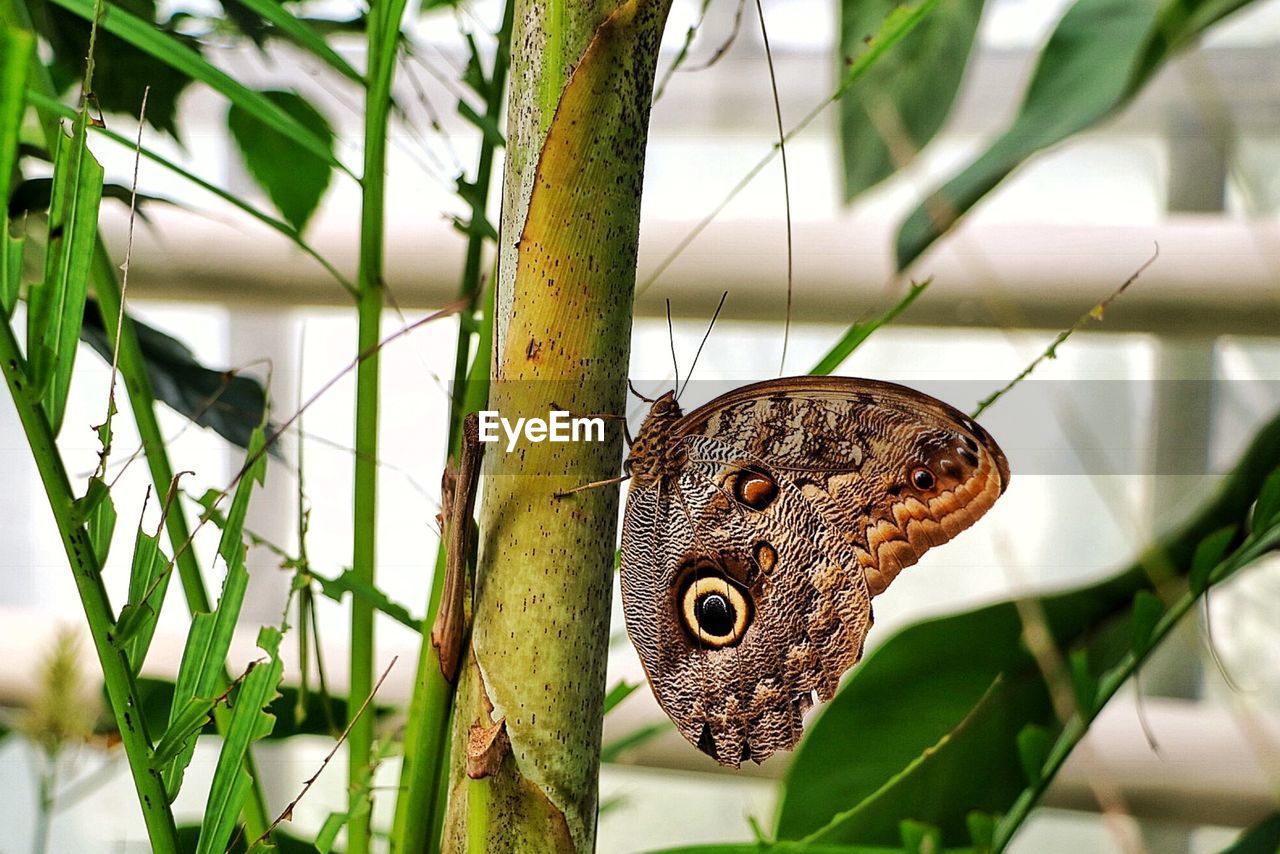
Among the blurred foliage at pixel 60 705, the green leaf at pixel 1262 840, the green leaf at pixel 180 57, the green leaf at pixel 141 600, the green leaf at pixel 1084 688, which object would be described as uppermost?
the green leaf at pixel 180 57

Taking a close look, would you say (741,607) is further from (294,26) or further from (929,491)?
(294,26)

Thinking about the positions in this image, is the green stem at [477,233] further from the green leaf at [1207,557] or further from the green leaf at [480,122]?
the green leaf at [1207,557]

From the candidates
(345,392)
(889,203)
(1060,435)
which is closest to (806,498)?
(1060,435)

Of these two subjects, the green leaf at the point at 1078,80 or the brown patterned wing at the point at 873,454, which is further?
the green leaf at the point at 1078,80

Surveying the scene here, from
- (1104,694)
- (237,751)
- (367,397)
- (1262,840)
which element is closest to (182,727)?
(237,751)

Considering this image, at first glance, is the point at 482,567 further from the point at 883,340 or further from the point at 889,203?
the point at 889,203

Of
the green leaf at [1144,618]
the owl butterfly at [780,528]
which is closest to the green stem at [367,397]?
the owl butterfly at [780,528]
